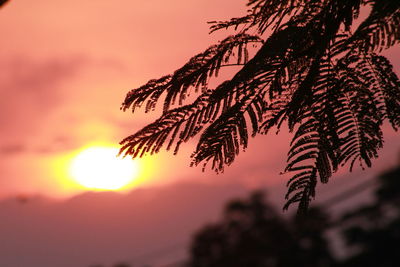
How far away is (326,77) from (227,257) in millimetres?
36114

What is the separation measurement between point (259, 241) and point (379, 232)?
7.32 meters

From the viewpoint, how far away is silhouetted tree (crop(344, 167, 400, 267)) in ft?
121

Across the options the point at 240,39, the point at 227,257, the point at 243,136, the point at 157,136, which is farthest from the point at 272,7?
the point at 227,257

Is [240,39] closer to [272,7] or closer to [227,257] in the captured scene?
[272,7]

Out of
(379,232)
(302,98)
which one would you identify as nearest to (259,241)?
(379,232)

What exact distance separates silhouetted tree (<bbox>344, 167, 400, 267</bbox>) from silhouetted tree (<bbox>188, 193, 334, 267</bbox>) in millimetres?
1797

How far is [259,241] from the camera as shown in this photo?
39.5 metres

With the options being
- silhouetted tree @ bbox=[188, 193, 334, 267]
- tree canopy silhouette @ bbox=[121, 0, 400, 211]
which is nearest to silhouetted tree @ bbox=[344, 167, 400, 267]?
silhouetted tree @ bbox=[188, 193, 334, 267]

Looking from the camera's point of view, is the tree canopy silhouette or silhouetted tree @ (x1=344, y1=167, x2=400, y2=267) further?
silhouetted tree @ (x1=344, y1=167, x2=400, y2=267)

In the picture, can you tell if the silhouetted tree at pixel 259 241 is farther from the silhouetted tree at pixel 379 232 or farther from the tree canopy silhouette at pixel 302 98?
the tree canopy silhouette at pixel 302 98

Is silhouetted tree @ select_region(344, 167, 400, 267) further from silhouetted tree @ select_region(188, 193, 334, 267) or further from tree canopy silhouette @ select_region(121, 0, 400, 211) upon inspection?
tree canopy silhouette @ select_region(121, 0, 400, 211)

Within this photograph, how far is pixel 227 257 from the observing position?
3834cm

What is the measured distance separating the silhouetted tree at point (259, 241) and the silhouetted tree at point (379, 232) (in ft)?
5.89

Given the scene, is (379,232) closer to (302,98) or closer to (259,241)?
(259,241)
